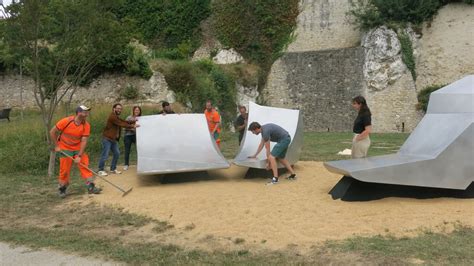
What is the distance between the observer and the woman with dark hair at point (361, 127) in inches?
302

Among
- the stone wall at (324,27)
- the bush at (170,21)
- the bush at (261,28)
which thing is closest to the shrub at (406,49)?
the stone wall at (324,27)

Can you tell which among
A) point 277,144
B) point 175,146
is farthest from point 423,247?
point 175,146

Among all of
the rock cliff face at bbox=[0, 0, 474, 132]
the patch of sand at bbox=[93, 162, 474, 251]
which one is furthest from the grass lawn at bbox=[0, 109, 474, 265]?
the rock cliff face at bbox=[0, 0, 474, 132]

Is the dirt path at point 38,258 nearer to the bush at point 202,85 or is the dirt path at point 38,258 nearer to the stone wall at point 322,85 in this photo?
the bush at point 202,85

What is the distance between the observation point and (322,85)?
25641mm

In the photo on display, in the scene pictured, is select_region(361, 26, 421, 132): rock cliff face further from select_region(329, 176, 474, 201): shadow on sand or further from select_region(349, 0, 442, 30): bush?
select_region(329, 176, 474, 201): shadow on sand

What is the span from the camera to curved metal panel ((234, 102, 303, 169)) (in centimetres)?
929

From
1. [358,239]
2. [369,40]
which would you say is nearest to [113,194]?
[358,239]

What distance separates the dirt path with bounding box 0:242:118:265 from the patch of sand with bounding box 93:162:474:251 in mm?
1102

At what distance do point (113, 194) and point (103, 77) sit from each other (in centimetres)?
1610

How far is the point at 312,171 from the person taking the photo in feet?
31.6

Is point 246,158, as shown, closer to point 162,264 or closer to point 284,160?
point 284,160

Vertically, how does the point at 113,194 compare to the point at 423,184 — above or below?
below

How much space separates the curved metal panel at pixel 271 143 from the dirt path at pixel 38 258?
174 inches
